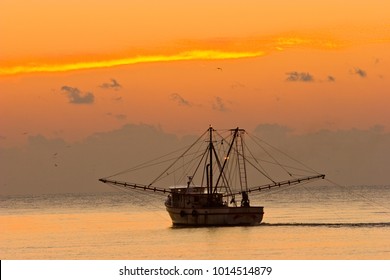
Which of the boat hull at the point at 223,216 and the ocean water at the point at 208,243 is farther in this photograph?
the boat hull at the point at 223,216

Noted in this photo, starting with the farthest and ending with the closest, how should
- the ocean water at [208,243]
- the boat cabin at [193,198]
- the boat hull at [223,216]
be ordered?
the boat cabin at [193,198] < the boat hull at [223,216] < the ocean water at [208,243]

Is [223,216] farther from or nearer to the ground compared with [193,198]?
nearer to the ground

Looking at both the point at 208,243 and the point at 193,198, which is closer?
the point at 208,243

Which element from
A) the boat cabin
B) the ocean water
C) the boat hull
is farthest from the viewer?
the boat cabin

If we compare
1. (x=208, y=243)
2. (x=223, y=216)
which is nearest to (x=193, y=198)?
(x=223, y=216)

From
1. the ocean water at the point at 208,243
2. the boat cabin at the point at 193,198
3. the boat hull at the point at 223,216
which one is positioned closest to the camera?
the ocean water at the point at 208,243

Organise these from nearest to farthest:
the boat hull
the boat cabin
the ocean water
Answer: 1. the ocean water
2. the boat hull
3. the boat cabin

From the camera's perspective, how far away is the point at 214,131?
10431 cm

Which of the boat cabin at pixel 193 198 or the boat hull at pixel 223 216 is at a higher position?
the boat cabin at pixel 193 198

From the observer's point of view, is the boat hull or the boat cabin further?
the boat cabin

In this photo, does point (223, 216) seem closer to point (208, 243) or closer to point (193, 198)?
point (193, 198)
